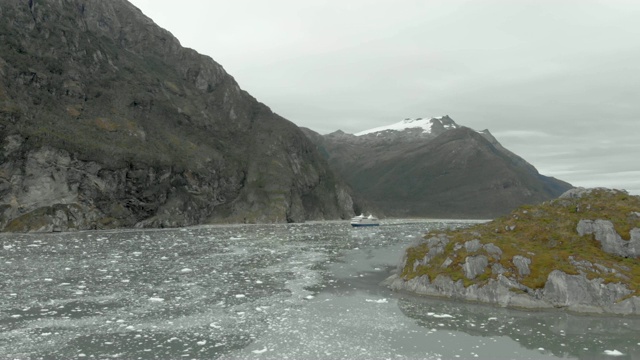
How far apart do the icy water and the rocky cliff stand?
5.47 feet

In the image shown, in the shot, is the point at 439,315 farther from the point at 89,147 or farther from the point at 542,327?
the point at 89,147

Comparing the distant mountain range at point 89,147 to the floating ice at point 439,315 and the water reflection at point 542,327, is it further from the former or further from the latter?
the water reflection at point 542,327

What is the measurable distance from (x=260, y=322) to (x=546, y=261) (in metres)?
20.9

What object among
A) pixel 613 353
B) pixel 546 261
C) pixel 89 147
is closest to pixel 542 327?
pixel 613 353

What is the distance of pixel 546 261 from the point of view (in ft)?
101

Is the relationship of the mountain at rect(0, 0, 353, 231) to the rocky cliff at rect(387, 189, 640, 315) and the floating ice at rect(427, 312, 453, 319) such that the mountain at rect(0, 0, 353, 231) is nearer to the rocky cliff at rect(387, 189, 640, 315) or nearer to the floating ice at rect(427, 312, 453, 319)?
the rocky cliff at rect(387, 189, 640, 315)

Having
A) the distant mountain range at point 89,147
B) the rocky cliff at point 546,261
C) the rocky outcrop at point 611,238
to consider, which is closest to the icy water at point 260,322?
the rocky cliff at point 546,261

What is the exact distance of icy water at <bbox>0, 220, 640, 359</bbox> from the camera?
20250mm

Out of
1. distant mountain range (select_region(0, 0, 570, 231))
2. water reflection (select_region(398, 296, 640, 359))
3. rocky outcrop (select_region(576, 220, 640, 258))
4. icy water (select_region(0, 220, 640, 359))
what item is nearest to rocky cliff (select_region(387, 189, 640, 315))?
rocky outcrop (select_region(576, 220, 640, 258))

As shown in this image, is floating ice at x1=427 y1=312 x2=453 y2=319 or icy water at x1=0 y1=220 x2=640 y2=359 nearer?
icy water at x1=0 y1=220 x2=640 y2=359

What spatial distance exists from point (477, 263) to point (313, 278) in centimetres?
1539

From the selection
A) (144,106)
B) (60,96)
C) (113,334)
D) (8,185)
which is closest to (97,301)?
(113,334)

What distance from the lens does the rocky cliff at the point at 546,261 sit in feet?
92.7

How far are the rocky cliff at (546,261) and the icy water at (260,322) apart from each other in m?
1.67
